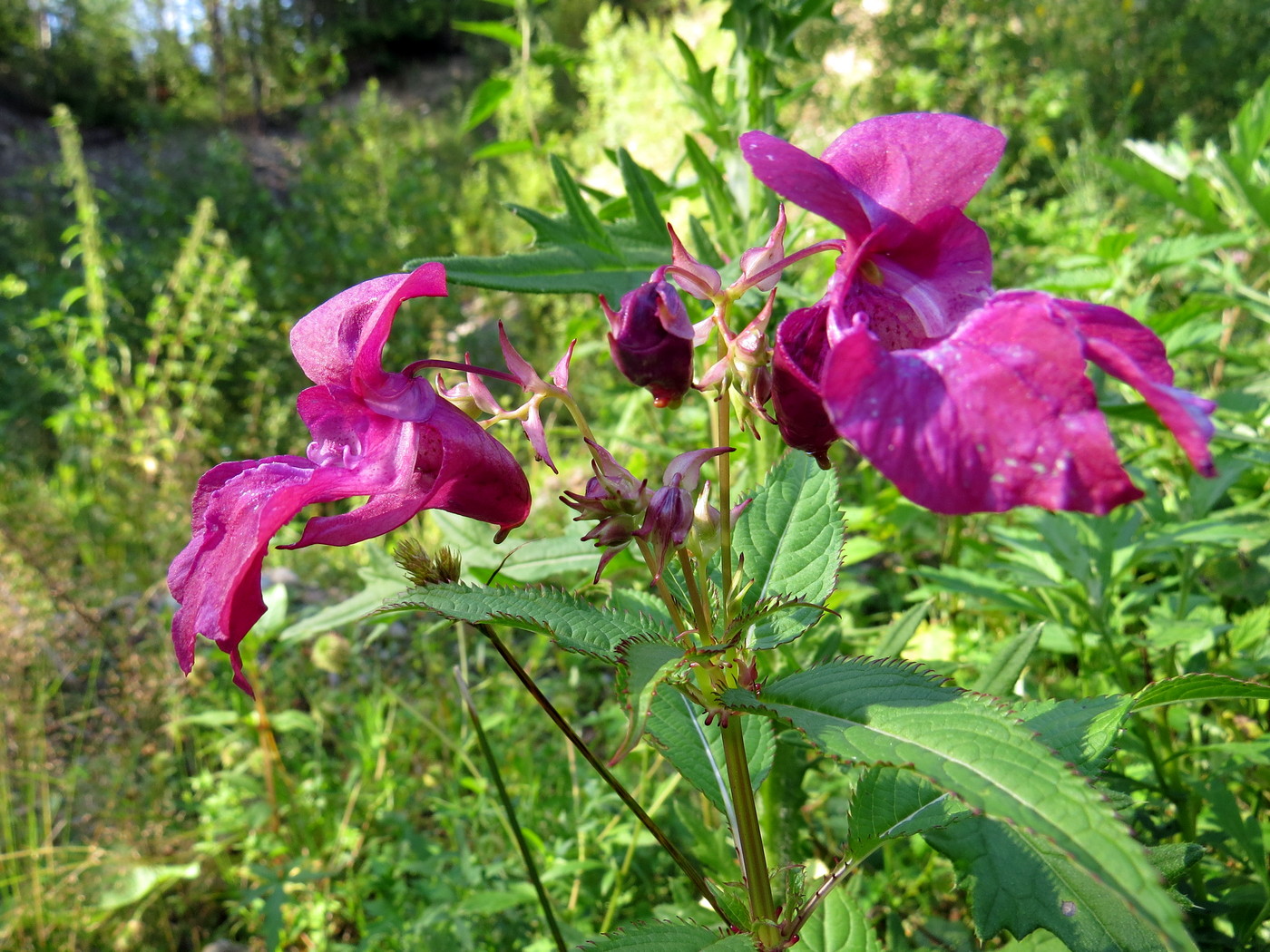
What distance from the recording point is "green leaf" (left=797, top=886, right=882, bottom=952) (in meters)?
0.94

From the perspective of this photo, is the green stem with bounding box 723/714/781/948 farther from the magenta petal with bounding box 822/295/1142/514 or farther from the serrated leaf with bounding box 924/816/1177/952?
the magenta petal with bounding box 822/295/1142/514

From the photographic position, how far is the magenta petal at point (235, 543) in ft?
2.12

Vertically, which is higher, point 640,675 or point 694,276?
point 694,276

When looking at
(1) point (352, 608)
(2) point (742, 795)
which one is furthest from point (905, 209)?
(1) point (352, 608)

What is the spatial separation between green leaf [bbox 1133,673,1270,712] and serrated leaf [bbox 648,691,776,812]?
39 cm

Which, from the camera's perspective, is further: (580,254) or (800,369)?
(580,254)

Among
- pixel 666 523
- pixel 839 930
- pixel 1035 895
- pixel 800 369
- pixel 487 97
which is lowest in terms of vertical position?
pixel 839 930

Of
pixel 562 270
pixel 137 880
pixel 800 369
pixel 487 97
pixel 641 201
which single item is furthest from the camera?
pixel 487 97

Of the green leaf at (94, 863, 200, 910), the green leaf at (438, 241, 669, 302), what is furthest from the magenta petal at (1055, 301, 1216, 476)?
the green leaf at (94, 863, 200, 910)

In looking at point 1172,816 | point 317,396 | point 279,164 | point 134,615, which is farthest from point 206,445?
point 279,164

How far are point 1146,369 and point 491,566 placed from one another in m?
0.99

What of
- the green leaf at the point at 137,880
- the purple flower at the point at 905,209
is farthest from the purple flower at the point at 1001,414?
the green leaf at the point at 137,880

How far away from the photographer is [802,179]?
0.64m

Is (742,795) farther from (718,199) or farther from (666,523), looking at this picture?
(718,199)
